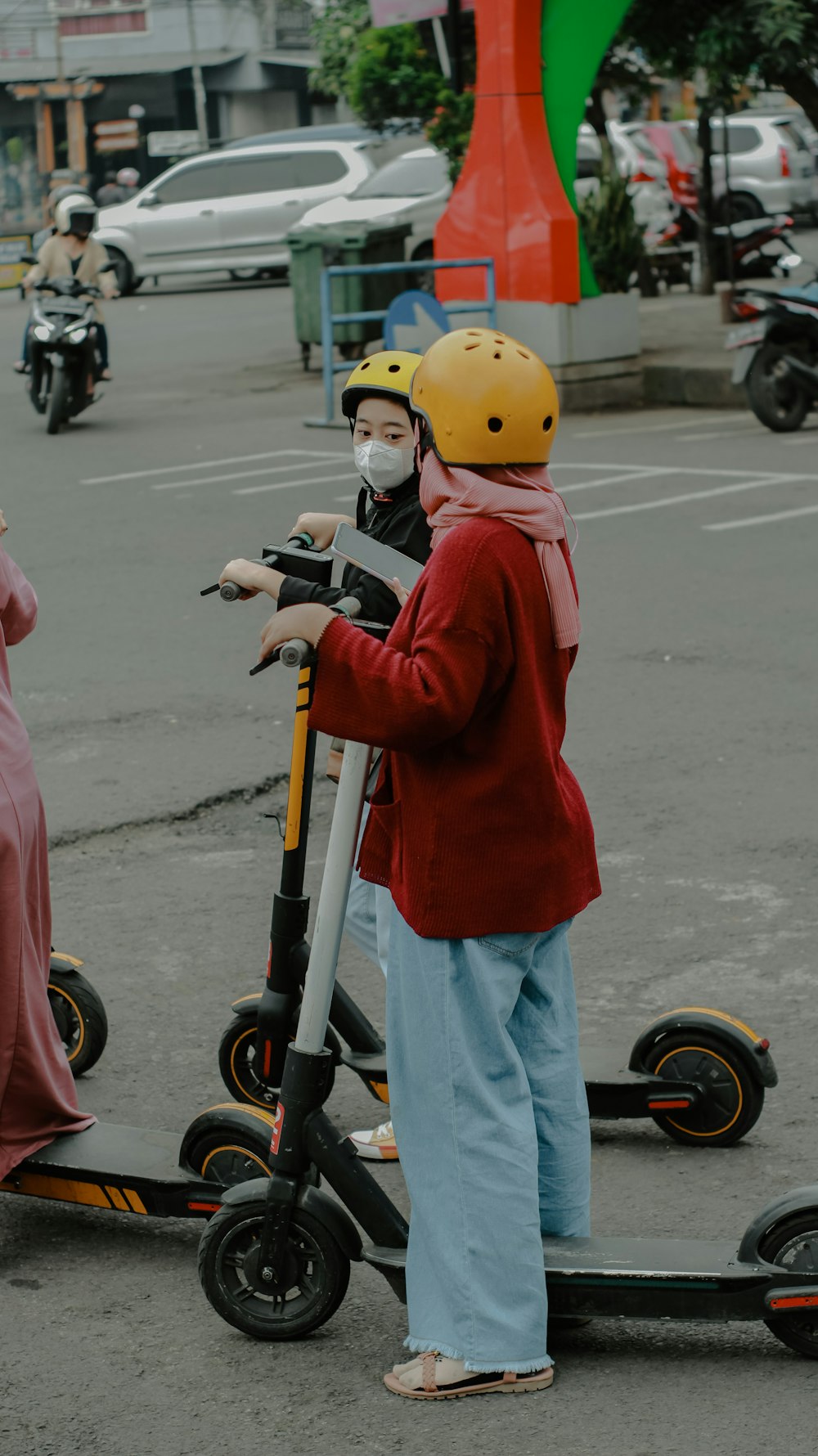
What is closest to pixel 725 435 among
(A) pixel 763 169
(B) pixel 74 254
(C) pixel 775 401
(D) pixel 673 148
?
(C) pixel 775 401

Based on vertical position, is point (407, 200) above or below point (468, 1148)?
above

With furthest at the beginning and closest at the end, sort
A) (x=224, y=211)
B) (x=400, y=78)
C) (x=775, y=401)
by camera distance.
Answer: (x=224, y=211), (x=400, y=78), (x=775, y=401)

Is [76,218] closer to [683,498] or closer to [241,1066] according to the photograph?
[683,498]

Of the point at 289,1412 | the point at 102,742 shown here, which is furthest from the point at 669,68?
the point at 289,1412

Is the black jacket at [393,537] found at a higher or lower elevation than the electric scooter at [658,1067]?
higher

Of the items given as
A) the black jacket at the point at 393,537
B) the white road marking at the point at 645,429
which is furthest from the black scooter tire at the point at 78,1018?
the white road marking at the point at 645,429

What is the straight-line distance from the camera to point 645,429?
1374 centimetres

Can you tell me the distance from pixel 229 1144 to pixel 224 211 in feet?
86.6

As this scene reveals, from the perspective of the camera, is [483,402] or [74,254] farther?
[74,254]

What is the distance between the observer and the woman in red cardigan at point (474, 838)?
2.76 meters

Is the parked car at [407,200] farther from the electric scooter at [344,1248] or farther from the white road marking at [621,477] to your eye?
the electric scooter at [344,1248]

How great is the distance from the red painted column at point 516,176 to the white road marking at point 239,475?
2.52 m

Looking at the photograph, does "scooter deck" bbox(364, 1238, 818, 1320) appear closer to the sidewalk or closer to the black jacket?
the black jacket

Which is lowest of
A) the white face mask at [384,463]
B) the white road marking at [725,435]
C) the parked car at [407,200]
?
the white road marking at [725,435]
